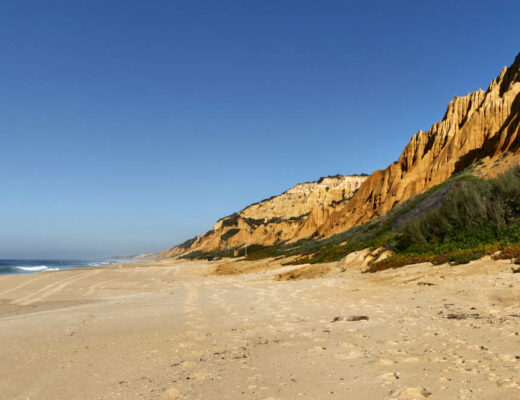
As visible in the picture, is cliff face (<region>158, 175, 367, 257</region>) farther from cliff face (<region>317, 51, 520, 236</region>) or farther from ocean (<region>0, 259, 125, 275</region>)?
ocean (<region>0, 259, 125, 275</region>)

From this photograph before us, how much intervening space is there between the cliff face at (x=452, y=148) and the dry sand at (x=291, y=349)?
24978 mm

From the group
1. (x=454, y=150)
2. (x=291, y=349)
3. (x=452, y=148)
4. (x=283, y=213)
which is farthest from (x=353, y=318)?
(x=283, y=213)

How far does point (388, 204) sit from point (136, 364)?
40.6 meters

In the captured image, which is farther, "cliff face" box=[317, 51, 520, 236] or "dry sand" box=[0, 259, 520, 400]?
"cliff face" box=[317, 51, 520, 236]

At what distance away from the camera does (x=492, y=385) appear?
3354 mm

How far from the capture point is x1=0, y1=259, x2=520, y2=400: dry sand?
3777mm

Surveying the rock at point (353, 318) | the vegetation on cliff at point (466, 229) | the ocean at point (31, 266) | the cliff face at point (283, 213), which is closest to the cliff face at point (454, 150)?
the vegetation on cliff at point (466, 229)

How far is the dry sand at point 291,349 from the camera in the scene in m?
3.78

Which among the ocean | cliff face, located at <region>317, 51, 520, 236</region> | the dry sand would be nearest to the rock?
the dry sand

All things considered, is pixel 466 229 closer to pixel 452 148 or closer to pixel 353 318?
pixel 353 318

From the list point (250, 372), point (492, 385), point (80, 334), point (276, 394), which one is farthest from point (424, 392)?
point (80, 334)

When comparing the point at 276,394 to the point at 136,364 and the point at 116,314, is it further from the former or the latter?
the point at 116,314

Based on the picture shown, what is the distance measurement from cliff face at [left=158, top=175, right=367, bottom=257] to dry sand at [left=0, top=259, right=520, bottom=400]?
73367 mm

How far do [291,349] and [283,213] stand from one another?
123 metres
